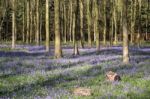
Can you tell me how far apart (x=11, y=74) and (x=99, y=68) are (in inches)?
243

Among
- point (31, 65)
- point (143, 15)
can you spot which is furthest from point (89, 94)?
point (143, 15)

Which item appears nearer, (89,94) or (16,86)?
(89,94)

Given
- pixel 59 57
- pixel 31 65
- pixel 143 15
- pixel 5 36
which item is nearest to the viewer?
pixel 31 65

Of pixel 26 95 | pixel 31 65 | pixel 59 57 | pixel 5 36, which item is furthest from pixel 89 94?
pixel 5 36

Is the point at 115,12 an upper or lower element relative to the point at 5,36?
upper

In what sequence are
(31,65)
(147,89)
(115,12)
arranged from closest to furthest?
1. (147,89)
2. (31,65)
3. (115,12)

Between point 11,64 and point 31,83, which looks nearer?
point 31,83

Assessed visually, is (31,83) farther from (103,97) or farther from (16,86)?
(103,97)

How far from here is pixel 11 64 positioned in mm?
27672

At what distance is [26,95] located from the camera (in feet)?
48.3

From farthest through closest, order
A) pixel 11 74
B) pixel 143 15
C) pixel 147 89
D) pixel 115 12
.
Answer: pixel 143 15
pixel 115 12
pixel 11 74
pixel 147 89

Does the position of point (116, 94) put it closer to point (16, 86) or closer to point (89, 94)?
point (89, 94)

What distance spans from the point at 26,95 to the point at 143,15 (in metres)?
88.4

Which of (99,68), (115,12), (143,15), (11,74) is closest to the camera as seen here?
(11,74)
